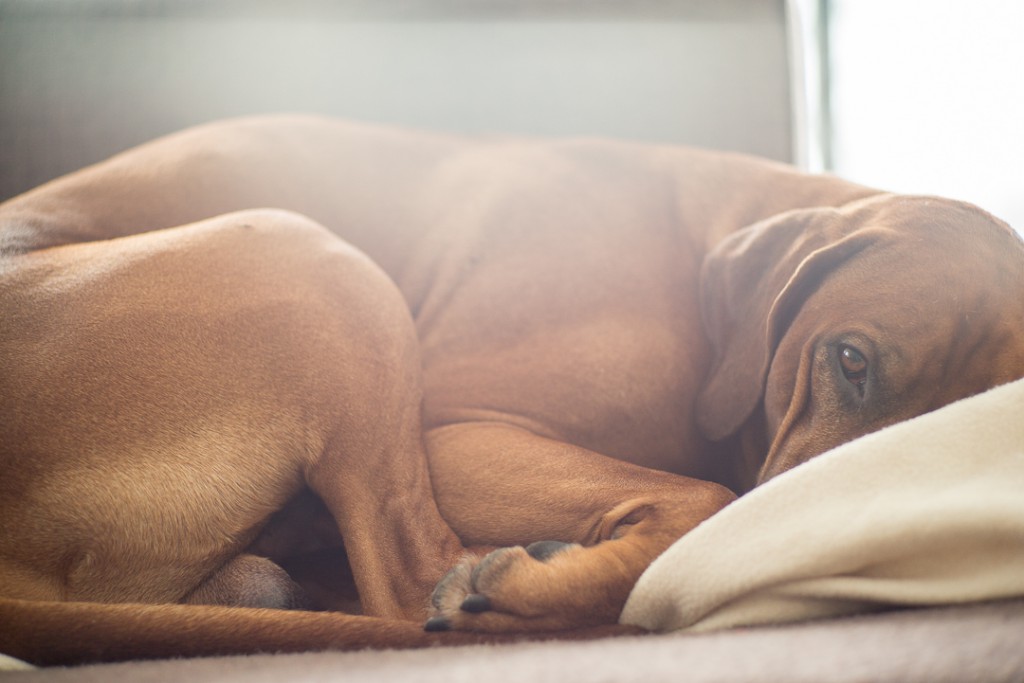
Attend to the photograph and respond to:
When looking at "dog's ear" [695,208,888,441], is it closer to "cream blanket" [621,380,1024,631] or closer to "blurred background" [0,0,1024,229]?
"cream blanket" [621,380,1024,631]

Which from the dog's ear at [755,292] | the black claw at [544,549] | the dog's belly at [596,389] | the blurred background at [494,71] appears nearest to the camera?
the black claw at [544,549]

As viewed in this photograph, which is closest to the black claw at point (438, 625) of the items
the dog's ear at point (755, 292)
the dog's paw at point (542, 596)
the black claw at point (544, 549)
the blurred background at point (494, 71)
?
the dog's paw at point (542, 596)

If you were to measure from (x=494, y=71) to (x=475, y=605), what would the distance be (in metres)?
1.90

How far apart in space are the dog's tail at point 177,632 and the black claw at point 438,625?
0.02 meters

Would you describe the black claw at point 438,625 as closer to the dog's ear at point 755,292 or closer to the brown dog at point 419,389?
the brown dog at point 419,389

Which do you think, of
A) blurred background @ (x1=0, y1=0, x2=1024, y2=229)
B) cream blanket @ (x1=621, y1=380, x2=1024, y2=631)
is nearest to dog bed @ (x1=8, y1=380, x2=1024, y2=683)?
cream blanket @ (x1=621, y1=380, x2=1024, y2=631)

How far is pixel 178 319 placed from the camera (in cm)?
129

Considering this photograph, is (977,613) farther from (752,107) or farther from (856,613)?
(752,107)

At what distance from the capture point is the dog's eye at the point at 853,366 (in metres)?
1.28

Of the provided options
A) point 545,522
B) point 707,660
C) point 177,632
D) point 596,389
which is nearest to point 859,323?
point 596,389

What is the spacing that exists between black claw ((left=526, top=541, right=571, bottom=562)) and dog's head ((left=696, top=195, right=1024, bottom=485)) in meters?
0.39

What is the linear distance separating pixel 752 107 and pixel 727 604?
6.48 feet

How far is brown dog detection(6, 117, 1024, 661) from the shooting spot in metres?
1.10

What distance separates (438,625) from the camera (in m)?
1.01
